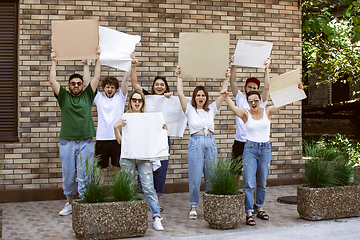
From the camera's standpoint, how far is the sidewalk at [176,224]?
15.6 ft

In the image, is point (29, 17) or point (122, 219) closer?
point (122, 219)

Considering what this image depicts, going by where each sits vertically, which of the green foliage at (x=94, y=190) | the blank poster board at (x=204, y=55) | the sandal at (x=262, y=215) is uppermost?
the blank poster board at (x=204, y=55)

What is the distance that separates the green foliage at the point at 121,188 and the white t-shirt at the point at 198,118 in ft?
4.03

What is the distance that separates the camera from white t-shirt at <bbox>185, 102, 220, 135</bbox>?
542 cm

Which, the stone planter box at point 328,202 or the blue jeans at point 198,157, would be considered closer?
the stone planter box at point 328,202

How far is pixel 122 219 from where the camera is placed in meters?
4.52

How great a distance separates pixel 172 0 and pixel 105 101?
2.60m

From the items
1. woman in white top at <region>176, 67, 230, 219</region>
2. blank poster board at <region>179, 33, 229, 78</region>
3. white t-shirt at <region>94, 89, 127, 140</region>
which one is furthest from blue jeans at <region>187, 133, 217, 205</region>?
white t-shirt at <region>94, 89, 127, 140</region>

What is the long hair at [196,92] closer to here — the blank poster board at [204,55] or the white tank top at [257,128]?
the blank poster board at [204,55]

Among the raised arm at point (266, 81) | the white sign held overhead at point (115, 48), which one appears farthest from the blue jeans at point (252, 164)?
the white sign held overhead at point (115, 48)

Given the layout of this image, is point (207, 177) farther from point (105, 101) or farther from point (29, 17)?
point (29, 17)

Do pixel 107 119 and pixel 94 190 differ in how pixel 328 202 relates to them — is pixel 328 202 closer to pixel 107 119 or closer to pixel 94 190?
pixel 94 190

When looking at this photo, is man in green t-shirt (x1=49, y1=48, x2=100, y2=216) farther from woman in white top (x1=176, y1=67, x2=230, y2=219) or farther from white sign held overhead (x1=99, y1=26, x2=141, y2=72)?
woman in white top (x1=176, y1=67, x2=230, y2=219)

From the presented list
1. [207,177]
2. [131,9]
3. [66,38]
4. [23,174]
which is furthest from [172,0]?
[23,174]
